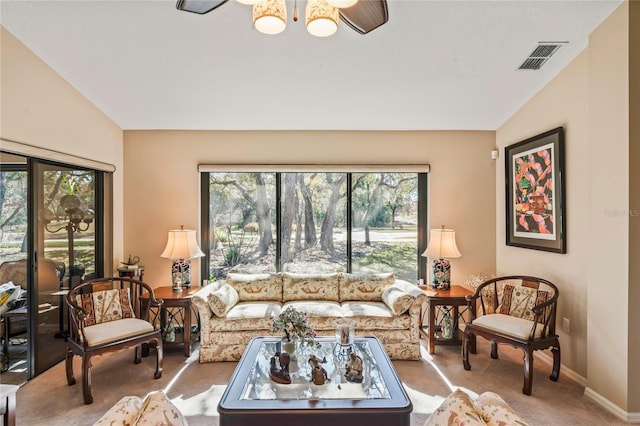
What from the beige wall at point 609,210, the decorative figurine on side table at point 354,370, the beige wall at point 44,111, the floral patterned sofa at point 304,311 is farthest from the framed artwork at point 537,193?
the beige wall at point 44,111

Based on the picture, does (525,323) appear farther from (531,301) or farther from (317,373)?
(317,373)

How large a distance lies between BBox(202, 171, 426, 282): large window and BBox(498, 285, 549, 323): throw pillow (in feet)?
4.03

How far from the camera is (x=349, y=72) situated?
10.1ft

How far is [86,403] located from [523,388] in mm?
3482

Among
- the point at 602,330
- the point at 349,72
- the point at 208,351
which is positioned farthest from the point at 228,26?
the point at 602,330

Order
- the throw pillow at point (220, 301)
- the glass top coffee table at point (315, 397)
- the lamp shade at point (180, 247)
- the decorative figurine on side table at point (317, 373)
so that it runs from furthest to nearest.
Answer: the lamp shade at point (180, 247) < the throw pillow at point (220, 301) < the decorative figurine on side table at point (317, 373) < the glass top coffee table at point (315, 397)

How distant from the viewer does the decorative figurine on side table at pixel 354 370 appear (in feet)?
7.09

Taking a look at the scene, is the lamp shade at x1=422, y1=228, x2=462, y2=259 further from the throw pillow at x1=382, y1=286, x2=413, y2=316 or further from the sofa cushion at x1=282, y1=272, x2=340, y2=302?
the sofa cushion at x1=282, y1=272, x2=340, y2=302

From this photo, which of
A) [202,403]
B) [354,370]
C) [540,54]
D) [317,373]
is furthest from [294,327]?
[540,54]

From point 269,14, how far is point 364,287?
3.03m

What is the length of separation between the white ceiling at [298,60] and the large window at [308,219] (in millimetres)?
787

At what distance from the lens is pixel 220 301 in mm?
3322

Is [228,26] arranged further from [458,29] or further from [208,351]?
[208,351]

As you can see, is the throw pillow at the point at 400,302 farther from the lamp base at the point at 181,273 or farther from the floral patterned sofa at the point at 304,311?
the lamp base at the point at 181,273
